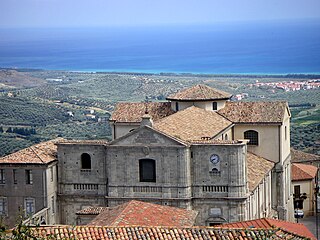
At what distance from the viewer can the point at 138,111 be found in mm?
53906

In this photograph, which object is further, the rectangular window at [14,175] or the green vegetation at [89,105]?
the green vegetation at [89,105]

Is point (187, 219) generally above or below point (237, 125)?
below

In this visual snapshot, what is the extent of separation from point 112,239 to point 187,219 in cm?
928

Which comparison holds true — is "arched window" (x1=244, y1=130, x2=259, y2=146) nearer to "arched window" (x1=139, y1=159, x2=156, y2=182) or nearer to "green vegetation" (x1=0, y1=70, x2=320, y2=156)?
"arched window" (x1=139, y1=159, x2=156, y2=182)

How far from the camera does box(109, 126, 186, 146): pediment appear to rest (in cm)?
4353

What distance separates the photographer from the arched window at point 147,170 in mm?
44156

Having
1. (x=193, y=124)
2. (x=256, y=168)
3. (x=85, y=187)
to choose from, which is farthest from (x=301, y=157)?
(x=85, y=187)

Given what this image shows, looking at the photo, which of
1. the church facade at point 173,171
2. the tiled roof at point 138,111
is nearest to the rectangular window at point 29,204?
the church facade at point 173,171

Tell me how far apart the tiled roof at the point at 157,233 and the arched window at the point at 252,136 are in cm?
2216

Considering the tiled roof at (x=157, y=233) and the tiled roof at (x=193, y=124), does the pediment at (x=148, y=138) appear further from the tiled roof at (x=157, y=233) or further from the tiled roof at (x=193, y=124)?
the tiled roof at (x=157, y=233)

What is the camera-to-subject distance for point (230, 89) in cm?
15488

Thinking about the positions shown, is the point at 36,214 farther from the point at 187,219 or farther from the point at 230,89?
the point at 230,89

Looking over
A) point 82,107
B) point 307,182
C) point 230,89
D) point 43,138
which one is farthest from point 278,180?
point 230,89

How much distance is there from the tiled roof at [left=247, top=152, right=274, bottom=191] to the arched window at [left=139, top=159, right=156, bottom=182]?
14.4 ft
